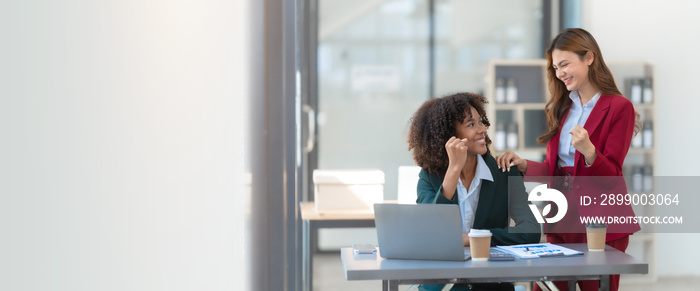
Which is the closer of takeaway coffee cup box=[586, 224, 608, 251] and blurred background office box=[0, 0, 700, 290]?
blurred background office box=[0, 0, 700, 290]

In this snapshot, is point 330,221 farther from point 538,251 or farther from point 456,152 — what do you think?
point 538,251

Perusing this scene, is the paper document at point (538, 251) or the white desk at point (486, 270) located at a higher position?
the paper document at point (538, 251)

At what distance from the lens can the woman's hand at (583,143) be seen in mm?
2174

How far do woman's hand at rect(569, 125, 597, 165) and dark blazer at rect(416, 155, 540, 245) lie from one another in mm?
335

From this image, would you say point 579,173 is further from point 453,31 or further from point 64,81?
point 453,31

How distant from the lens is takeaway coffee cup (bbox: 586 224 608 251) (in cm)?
211

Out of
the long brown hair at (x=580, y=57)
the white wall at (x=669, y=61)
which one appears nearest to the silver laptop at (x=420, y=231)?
the long brown hair at (x=580, y=57)

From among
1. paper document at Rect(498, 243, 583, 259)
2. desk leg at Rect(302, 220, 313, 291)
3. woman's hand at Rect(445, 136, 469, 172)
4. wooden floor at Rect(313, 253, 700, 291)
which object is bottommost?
wooden floor at Rect(313, 253, 700, 291)

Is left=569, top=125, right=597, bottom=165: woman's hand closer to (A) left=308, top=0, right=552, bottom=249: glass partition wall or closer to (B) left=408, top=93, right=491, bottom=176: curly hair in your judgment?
(B) left=408, top=93, right=491, bottom=176: curly hair

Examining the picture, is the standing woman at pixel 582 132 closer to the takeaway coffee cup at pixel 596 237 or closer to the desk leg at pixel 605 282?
the takeaway coffee cup at pixel 596 237

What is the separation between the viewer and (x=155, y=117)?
0.67 meters

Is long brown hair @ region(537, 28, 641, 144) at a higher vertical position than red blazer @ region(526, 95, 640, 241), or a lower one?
higher

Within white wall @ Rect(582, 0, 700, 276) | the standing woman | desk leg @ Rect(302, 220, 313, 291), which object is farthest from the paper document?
white wall @ Rect(582, 0, 700, 276)

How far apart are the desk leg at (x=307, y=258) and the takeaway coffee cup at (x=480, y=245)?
154 cm
